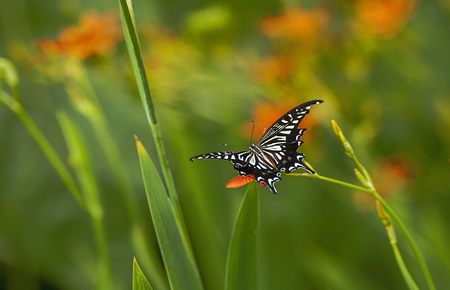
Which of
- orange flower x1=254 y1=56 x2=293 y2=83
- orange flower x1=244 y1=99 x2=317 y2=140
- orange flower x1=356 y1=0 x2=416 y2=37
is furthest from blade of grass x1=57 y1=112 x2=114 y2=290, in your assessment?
orange flower x1=356 y1=0 x2=416 y2=37

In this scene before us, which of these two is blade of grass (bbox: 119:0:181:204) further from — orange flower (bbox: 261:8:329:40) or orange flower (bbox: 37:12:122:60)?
orange flower (bbox: 261:8:329:40)

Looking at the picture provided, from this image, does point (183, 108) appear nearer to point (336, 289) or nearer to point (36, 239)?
point (336, 289)

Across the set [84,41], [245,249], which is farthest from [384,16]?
[245,249]

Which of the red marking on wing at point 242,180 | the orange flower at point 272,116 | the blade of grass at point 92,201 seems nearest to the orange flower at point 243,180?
the red marking on wing at point 242,180

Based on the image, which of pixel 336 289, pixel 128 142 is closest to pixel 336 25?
pixel 128 142

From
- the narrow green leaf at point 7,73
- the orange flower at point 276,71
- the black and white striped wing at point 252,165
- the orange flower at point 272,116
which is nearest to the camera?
the black and white striped wing at point 252,165

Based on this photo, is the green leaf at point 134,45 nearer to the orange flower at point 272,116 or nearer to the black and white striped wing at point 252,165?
the black and white striped wing at point 252,165
